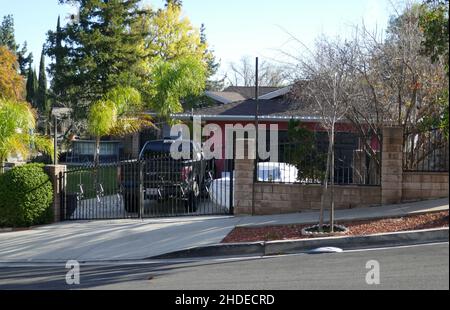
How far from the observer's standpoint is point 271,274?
8.38 meters

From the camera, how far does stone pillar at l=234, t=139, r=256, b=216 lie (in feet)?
45.5

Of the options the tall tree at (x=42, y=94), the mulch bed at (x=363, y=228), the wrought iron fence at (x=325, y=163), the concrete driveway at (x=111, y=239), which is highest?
the tall tree at (x=42, y=94)

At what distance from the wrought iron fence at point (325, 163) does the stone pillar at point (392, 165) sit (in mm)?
537

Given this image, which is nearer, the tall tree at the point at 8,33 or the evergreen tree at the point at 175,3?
the evergreen tree at the point at 175,3

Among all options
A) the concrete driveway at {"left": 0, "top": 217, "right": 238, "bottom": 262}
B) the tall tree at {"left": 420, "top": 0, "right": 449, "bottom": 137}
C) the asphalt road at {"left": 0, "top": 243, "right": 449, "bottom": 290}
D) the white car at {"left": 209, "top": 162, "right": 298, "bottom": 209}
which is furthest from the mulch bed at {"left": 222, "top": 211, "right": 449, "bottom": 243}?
the white car at {"left": 209, "top": 162, "right": 298, "bottom": 209}

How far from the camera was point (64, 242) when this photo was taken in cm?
1235

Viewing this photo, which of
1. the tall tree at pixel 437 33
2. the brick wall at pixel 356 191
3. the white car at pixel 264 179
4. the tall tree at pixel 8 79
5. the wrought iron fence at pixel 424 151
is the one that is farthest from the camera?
the tall tree at pixel 8 79

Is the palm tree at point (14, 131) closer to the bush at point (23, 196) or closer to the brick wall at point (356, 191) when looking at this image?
the bush at point (23, 196)

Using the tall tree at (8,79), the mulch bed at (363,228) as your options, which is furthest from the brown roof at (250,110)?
the tall tree at (8,79)

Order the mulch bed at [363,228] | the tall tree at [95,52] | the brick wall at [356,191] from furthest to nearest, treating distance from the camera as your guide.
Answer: the tall tree at [95,52] → the brick wall at [356,191] → the mulch bed at [363,228]

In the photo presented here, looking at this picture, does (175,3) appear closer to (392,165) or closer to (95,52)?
(95,52)

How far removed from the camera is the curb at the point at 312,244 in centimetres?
987
